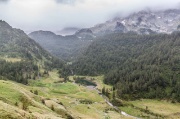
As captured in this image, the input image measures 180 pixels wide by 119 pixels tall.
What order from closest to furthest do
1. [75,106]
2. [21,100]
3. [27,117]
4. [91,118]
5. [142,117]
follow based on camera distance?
[27,117] < [21,100] < [91,118] < [75,106] < [142,117]

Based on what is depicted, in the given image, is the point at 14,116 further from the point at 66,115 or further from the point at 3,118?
the point at 66,115

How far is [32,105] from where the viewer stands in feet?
300

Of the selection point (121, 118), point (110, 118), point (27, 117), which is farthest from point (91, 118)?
point (27, 117)

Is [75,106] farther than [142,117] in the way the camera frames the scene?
No

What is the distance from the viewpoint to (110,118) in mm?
156000

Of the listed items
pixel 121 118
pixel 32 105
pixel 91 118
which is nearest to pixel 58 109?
pixel 32 105

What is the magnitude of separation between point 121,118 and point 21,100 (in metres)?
90.2

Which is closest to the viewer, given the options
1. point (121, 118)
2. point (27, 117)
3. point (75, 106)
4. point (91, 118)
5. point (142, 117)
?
point (27, 117)

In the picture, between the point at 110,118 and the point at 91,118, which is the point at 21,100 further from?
the point at 110,118

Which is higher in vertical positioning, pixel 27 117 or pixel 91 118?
pixel 27 117

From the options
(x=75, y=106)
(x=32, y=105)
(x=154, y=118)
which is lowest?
(x=154, y=118)

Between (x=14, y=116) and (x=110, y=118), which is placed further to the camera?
(x=110, y=118)

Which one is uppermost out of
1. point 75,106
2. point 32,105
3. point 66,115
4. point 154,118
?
point 32,105

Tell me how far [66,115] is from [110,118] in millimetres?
55316
